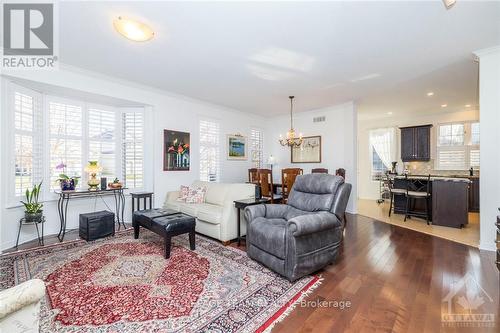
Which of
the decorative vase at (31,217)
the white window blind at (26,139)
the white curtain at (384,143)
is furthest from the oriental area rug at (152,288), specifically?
the white curtain at (384,143)

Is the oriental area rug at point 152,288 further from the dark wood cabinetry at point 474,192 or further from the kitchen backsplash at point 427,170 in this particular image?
the kitchen backsplash at point 427,170

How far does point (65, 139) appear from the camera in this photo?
405 centimetres

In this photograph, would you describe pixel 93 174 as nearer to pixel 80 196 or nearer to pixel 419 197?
pixel 80 196

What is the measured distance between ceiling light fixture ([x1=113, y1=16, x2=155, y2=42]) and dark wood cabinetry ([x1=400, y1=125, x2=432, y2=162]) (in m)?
7.57

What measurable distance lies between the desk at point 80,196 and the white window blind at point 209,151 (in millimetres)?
1869

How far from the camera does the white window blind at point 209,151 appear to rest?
226 inches

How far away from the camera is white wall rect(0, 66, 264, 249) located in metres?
3.34

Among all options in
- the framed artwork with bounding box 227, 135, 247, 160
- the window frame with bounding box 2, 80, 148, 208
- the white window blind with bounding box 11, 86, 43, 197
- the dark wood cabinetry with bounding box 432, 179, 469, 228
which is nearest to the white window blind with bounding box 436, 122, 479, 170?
the dark wood cabinetry with bounding box 432, 179, 469, 228

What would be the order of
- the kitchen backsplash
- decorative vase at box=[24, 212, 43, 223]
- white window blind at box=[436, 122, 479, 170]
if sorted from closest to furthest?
decorative vase at box=[24, 212, 43, 223]
white window blind at box=[436, 122, 479, 170]
the kitchen backsplash

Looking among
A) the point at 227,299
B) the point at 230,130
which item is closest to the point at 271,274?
the point at 227,299

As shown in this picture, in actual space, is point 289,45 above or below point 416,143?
above

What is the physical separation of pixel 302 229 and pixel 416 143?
21.9ft

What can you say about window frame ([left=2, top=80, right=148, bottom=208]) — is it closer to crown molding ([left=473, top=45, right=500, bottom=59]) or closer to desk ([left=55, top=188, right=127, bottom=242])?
desk ([left=55, top=188, right=127, bottom=242])

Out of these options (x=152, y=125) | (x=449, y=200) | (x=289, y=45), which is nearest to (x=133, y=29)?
(x=289, y=45)
